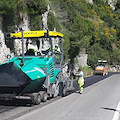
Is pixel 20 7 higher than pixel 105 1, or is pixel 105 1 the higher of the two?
pixel 105 1

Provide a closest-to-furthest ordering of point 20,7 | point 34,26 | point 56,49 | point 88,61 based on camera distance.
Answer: point 56,49, point 20,7, point 34,26, point 88,61

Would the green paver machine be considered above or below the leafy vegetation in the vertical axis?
below

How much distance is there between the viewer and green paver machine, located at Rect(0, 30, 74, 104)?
913 cm

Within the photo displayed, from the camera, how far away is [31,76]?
9211 mm

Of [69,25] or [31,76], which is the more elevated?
[69,25]

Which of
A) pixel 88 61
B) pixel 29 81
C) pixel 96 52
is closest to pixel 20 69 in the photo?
pixel 29 81

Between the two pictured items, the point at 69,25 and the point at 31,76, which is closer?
the point at 31,76

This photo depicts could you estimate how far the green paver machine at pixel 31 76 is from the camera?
9.13 meters

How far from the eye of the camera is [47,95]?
11.1 m

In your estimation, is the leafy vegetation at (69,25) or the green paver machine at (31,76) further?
the leafy vegetation at (69,25)

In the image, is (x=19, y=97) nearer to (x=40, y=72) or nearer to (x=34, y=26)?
(x=40, y=72)

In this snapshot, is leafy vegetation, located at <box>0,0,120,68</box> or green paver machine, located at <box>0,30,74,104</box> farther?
leafy vegetation, located at <box>0,0,120,68</box>

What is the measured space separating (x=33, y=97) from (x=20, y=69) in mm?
1268

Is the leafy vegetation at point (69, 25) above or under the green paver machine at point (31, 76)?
above
